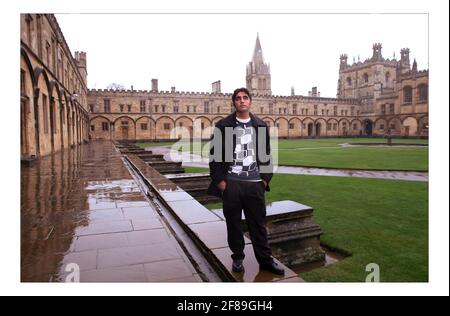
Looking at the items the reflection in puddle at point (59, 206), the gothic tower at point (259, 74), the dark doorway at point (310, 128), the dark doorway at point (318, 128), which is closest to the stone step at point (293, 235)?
the reflection in puddle at point (59, 206)

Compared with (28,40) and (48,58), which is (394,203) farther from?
(48,58)

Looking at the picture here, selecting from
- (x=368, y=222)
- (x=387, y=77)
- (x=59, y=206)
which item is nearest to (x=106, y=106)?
(x=59, y=206)

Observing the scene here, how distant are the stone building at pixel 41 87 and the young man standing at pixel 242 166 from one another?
32.1 ft

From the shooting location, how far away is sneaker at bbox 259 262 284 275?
2.58 metres

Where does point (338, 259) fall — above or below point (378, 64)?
below

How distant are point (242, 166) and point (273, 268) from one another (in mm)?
822

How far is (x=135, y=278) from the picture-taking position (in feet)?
8.21

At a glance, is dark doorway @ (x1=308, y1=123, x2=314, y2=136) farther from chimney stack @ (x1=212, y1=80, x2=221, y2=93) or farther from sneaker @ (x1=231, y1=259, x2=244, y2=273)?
sneaker @ (x1=231, y1=259, x2=244, y2=273)

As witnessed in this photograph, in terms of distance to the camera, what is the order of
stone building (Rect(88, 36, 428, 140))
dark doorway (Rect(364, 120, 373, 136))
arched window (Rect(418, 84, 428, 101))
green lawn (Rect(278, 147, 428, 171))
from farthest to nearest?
dark doorway (Rect(364, 120, 373, 136)), arched window (Rect(418, 84, 428, 101)), stone building (Rect(88, 36, 428, 140)), green lawn (Rect(278, 147, 428, 171))

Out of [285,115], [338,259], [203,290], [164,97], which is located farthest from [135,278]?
[285,115]

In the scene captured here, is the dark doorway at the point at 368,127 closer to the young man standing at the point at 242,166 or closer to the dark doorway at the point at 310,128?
the dark doorway at the point at 310,128

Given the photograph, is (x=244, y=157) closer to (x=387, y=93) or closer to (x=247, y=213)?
(x=247, y=213)

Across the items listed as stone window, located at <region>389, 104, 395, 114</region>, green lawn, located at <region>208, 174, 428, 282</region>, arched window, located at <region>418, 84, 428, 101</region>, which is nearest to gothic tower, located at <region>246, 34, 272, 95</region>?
stone window, located at <region>389, 104, 395, 114</region>
